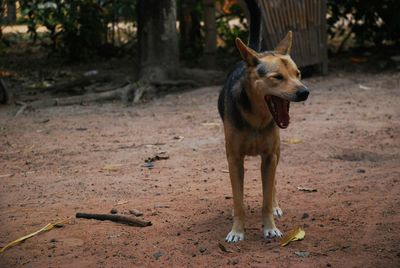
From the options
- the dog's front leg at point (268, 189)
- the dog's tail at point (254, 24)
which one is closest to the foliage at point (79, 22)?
the dog's tail at point (254, 24)

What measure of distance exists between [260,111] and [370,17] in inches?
340

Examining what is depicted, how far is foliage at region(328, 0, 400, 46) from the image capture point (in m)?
11.9

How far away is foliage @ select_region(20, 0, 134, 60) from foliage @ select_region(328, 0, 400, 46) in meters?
4.06

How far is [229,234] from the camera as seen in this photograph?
454 cm

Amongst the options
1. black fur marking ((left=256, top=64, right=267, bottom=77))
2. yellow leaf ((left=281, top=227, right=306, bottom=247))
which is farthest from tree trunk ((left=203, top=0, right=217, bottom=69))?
yellow leaf ((left=281, top=227, right=306, bottom=247))

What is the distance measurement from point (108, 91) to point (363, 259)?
7301mm

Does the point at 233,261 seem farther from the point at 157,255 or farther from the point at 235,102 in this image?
the point at 235,102

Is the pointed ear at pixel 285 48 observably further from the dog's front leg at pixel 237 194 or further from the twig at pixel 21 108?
the twig at pixel 21 108

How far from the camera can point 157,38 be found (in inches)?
413

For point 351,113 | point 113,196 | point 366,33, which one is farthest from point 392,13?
point 113,196

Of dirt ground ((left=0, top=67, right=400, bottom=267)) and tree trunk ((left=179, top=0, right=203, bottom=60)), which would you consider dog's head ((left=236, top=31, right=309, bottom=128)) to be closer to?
dirt ground ((left=0, top=67, right=400, bottom=267))

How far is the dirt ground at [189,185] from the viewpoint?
4.26 meters

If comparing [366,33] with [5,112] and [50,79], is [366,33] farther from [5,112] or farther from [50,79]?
[5,112]

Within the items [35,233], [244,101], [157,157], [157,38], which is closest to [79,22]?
[157,38]
